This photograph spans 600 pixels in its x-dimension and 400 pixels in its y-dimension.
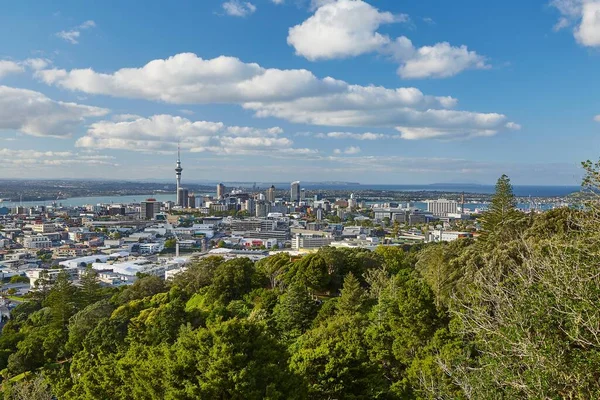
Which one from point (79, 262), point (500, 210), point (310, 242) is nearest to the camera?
point (500, 210)

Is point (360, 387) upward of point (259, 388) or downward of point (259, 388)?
downward

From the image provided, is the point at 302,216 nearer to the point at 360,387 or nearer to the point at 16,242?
the point at 16,242

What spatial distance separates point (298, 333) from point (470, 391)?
8230 millimetres

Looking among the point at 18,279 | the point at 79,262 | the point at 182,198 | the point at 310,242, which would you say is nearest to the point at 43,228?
the point at 79,262

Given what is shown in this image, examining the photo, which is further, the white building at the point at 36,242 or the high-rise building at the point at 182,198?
the high-rise building at the point at 182,198

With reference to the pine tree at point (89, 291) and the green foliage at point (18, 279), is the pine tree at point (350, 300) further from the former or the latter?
the green foliage at point (18, 279)

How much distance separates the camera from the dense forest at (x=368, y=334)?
15.8ft

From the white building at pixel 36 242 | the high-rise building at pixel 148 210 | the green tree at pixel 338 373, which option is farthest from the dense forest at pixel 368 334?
the high-rise building at pixel 148 210

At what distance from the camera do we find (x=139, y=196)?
593ft

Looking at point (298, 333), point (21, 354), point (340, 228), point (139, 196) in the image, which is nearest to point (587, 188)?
point (298, 333)

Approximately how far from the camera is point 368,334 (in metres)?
10.2

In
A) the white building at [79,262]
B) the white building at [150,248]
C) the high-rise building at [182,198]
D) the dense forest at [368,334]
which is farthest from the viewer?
the high-rise building at [182,198]

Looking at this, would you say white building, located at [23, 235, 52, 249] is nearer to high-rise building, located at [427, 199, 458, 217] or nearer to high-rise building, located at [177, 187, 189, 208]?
high-rise building, located at [177, 187, 189, 208]

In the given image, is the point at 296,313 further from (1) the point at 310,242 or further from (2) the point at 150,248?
(2) the point at 150,248
